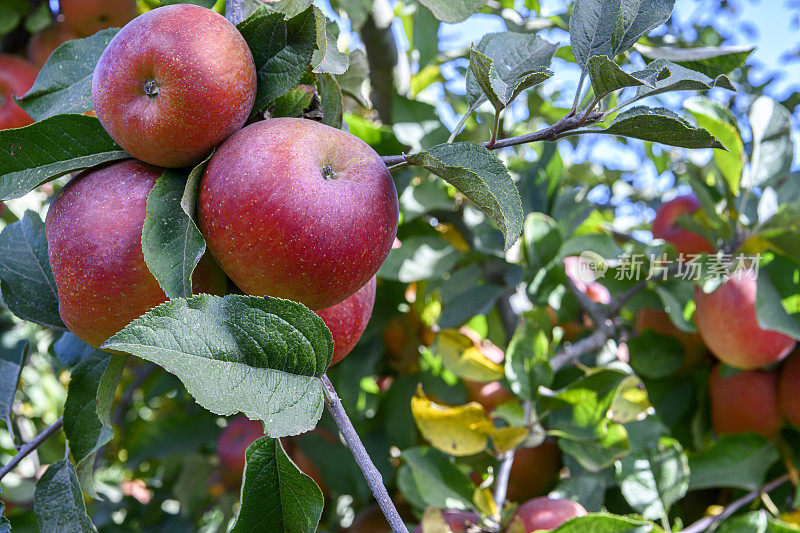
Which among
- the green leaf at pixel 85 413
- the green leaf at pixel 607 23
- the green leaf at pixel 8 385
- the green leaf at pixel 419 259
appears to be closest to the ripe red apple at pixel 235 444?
the green leaf at pixel 419 259

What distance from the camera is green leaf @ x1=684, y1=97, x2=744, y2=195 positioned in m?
1.04

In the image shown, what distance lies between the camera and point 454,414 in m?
0.82

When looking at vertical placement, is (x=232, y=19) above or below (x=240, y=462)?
above

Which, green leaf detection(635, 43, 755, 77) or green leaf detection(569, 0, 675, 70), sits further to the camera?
green leaf detection(635, 43, 755, 77)

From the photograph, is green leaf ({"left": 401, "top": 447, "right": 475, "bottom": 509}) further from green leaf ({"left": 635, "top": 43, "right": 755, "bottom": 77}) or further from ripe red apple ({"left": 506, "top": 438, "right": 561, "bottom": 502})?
green leaf ({"left": 635, "top": 43, "right": 755, "bottom": 77})

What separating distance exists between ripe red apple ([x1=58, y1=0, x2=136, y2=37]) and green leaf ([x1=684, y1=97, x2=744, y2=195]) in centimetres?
96

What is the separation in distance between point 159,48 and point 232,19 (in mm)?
105

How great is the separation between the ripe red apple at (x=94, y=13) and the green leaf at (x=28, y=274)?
0.56 meters

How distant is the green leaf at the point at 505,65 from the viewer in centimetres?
49

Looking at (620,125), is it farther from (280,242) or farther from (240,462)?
(240,462)

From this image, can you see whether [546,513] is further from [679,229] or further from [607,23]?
[679,229]

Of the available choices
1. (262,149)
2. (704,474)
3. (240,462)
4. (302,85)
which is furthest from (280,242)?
(240,462)

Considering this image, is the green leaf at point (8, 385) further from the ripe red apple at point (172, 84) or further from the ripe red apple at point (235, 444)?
the ripe red apple at point (235, 444)

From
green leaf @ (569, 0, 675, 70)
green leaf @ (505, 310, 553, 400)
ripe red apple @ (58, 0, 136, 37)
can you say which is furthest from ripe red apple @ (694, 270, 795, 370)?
ripe red apple @ (58, 0, 136, 37)
